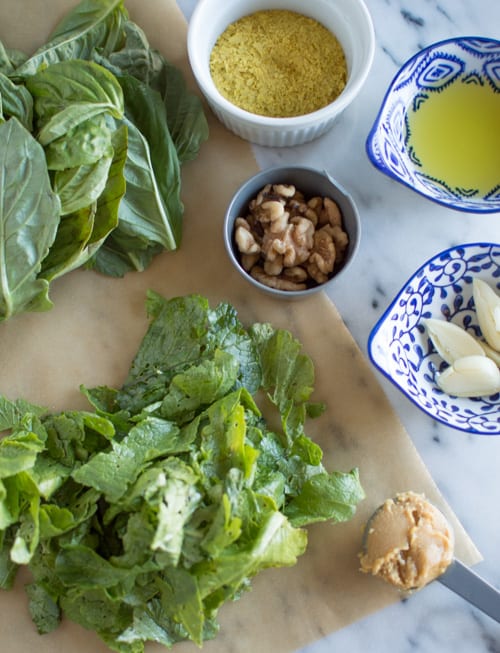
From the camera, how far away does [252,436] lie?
1212mm

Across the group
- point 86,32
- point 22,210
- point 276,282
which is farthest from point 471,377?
point 86,32

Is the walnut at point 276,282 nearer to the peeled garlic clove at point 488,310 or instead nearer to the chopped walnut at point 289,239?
the chopped walnut at point 289,239

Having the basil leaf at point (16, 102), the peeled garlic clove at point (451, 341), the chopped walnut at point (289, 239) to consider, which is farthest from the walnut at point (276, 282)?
the basil leaf at point (16, 102)

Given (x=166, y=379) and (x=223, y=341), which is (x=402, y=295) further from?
(x=166, y=379)

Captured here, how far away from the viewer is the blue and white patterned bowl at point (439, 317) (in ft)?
4.04

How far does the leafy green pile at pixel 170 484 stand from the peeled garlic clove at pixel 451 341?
231 millimetres

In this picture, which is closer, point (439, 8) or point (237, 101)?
point (237, 101)

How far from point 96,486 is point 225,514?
21cm

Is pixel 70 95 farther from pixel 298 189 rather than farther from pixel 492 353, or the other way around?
pixel 492 353

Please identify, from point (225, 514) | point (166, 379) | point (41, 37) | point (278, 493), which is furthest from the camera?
point (41, 37)

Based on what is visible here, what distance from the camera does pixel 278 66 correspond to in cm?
134

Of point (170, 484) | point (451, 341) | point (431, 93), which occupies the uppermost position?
point (431, 93)

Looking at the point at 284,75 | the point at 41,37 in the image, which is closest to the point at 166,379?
the point at 284,75

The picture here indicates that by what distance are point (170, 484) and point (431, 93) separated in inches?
34.7
